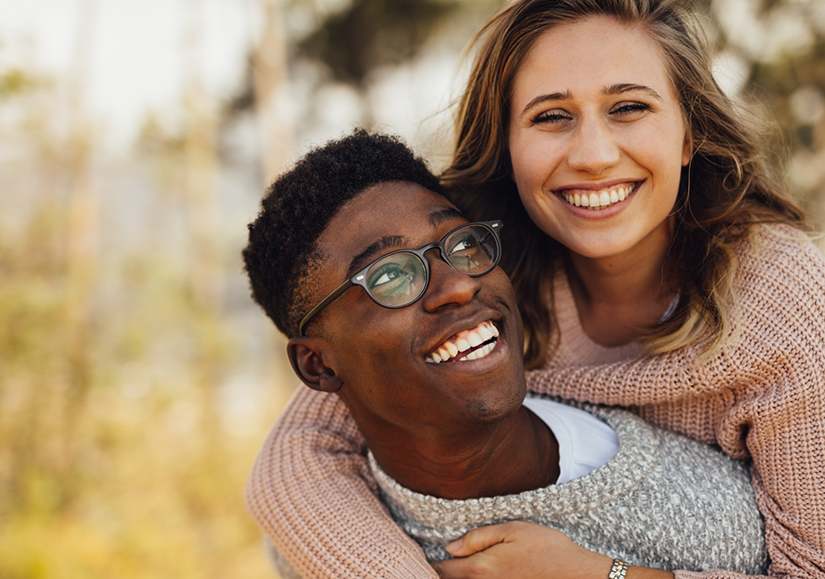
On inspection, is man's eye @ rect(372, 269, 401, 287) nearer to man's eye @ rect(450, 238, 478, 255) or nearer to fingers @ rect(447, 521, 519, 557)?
man's eye @ rect(450, 238, 478, 255)

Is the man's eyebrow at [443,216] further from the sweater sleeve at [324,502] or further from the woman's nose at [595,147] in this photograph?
the sweater sleeve at [324,502]

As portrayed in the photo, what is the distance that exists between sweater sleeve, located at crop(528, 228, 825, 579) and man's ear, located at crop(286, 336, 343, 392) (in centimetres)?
105

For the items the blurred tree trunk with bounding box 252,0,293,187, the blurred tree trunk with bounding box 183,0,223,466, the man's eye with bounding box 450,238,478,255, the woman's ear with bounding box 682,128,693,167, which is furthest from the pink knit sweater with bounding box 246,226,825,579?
the blurred tree trunk with bounding box 252,0,293,187

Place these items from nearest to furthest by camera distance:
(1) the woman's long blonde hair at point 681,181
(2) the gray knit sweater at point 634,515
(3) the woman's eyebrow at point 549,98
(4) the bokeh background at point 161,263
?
1. (2) the gray knit sweater at point 634,515
2. (3) the woman's eyebrow at point 549,98
3. (1) the woman's long blonde hair at point 681,181
4. (4) the bokeh background at point 161,263

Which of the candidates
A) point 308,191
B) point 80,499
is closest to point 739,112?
point 308,191

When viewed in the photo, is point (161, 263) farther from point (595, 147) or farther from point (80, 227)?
point (595, 147)

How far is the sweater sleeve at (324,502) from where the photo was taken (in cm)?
206

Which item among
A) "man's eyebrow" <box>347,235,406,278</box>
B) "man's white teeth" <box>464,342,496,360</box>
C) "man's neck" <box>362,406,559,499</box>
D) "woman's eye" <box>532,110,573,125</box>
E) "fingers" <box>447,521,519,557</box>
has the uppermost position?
"woman's eye" <box>532,110,573,125</box>

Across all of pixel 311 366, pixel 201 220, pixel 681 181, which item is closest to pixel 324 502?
pixel 311 366

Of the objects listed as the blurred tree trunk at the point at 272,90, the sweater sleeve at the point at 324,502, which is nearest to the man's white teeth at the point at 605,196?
the sweater sleeve at the point at 324,502

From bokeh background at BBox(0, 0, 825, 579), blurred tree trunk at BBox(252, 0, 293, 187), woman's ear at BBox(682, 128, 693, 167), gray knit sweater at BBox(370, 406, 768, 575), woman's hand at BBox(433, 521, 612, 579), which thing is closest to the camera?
woman's hand at BBox(433, 521, 612, 579)

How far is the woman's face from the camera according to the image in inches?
84.3

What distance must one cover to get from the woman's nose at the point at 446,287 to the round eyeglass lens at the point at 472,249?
4 centimetres

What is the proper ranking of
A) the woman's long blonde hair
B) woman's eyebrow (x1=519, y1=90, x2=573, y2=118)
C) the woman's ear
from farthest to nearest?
the woman's ear, the woman's long blonde hair, woman's eyebrow (x1=519, y1=90, x2=573, y2=118)
